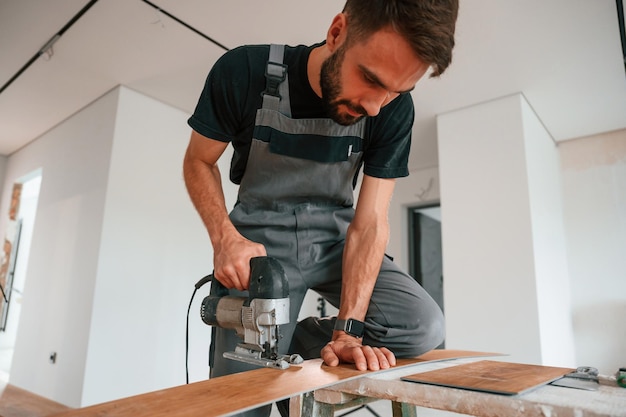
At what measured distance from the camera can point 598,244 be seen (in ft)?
12.7

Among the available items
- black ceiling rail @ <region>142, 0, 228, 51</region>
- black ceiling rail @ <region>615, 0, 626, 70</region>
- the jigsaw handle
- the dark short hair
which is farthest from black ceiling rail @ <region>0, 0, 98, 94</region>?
black ceiling rail @ <region>615, 0, 626, 70</region>

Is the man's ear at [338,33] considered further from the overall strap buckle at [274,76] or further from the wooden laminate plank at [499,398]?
the wooden laminate plank at [499,398]

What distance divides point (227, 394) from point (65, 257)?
350 centimetres

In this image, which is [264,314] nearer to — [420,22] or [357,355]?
[357,355]

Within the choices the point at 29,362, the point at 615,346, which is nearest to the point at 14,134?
the point at 29,362

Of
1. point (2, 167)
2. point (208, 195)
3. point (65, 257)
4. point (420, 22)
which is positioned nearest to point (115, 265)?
point (65, 257)

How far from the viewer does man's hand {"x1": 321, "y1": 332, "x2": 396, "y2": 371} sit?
0.86 metres

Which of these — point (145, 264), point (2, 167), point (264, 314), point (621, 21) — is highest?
point (621, 21)

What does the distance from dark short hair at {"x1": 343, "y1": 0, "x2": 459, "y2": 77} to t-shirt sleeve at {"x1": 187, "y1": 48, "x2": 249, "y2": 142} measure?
0.39 m

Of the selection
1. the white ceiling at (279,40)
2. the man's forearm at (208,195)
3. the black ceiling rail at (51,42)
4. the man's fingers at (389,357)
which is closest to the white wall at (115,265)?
the white ceiling at (279,40)

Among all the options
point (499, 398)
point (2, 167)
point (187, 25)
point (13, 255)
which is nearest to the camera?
point (499, 398)

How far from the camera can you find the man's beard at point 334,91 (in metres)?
1.04

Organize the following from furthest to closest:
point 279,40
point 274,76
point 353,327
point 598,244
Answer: point 598,244
point 279,40
point 274,76
point 353,327

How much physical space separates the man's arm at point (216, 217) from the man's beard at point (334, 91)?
0.33 m
